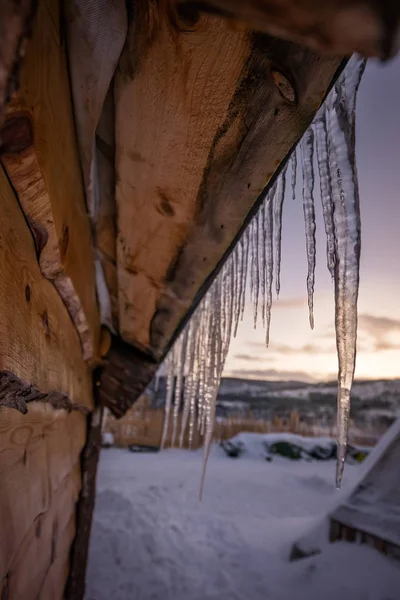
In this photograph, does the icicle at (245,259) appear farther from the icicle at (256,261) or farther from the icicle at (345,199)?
the icicle at (345,199)

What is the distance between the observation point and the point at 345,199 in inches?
41.1

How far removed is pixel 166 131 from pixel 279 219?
758mm

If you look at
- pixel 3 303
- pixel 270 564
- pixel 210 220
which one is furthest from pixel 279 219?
pixel 270 564

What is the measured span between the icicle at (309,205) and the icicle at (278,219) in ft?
0.27

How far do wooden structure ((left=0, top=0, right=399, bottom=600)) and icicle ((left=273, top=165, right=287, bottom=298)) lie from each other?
34 cm

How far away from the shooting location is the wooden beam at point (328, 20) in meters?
0.24

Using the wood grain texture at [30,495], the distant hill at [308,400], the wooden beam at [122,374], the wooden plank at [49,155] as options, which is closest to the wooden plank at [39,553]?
the wood grain texture at [30,495]

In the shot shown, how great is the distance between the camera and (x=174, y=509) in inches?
275

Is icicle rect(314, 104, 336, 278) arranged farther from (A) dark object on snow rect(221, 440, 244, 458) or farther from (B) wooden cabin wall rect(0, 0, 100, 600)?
A: (A) dark object on snow rect(221, 440, 244, 458)

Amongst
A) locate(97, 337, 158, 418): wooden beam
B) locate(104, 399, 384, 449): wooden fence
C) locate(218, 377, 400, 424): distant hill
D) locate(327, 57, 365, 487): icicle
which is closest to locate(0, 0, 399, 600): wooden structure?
locate(327, 57, 365, 487): icicle

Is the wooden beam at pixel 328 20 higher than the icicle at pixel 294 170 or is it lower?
lower

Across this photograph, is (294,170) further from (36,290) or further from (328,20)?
(328,20)

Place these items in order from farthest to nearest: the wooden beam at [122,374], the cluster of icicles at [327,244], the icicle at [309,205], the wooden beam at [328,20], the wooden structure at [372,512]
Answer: the wooden structure at [372,512] < the wooden beam at [122,374] < the icicle at [309,205] < the cluster of icicles at [327,244] < the wooden beam at [328,20]

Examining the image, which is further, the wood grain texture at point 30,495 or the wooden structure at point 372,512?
the wooden structure at point 372,512
